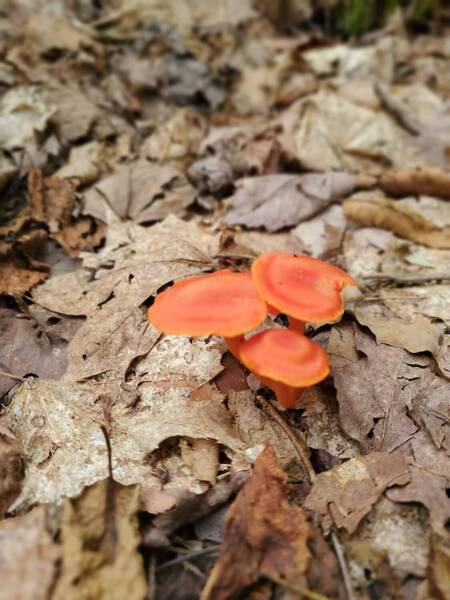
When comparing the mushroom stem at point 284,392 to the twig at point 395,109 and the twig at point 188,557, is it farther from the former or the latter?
the twig at point 395,109

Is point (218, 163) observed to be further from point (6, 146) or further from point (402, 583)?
point (402, 583)

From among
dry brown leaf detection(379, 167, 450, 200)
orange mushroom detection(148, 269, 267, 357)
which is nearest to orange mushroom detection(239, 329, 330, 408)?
orange mushroom detection(148, 269, 267, 357)

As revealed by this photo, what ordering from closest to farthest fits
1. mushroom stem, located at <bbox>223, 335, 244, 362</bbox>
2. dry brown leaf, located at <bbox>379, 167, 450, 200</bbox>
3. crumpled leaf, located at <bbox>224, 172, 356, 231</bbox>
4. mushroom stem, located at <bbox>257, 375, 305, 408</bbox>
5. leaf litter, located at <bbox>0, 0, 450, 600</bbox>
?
leaf litter, located at <bbox>0, 0, 450, 600</bbox>, mushroom stem, located at <bbox>257, 375, 305, 408</bbox>, mushroom stem, located at <bbox>223, 335, 244, 362</bbox>, crumpled leaf, located at <bbox>224, 172, 356, 231</bbox>, dry brown leaf, located at <bbox>379, 167, 450, 200</bbox>

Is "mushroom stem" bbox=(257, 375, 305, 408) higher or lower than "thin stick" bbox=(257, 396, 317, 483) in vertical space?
higher

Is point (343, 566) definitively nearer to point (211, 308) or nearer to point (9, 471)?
point (211, 308)

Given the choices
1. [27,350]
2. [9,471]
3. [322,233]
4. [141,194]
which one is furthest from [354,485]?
[141,194]

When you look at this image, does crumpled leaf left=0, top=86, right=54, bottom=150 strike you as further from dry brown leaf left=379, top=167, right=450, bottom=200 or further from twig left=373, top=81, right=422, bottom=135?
twig left=373, top=81, right=422, bottom=135

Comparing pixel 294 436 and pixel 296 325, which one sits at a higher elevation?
pixel 296 325
